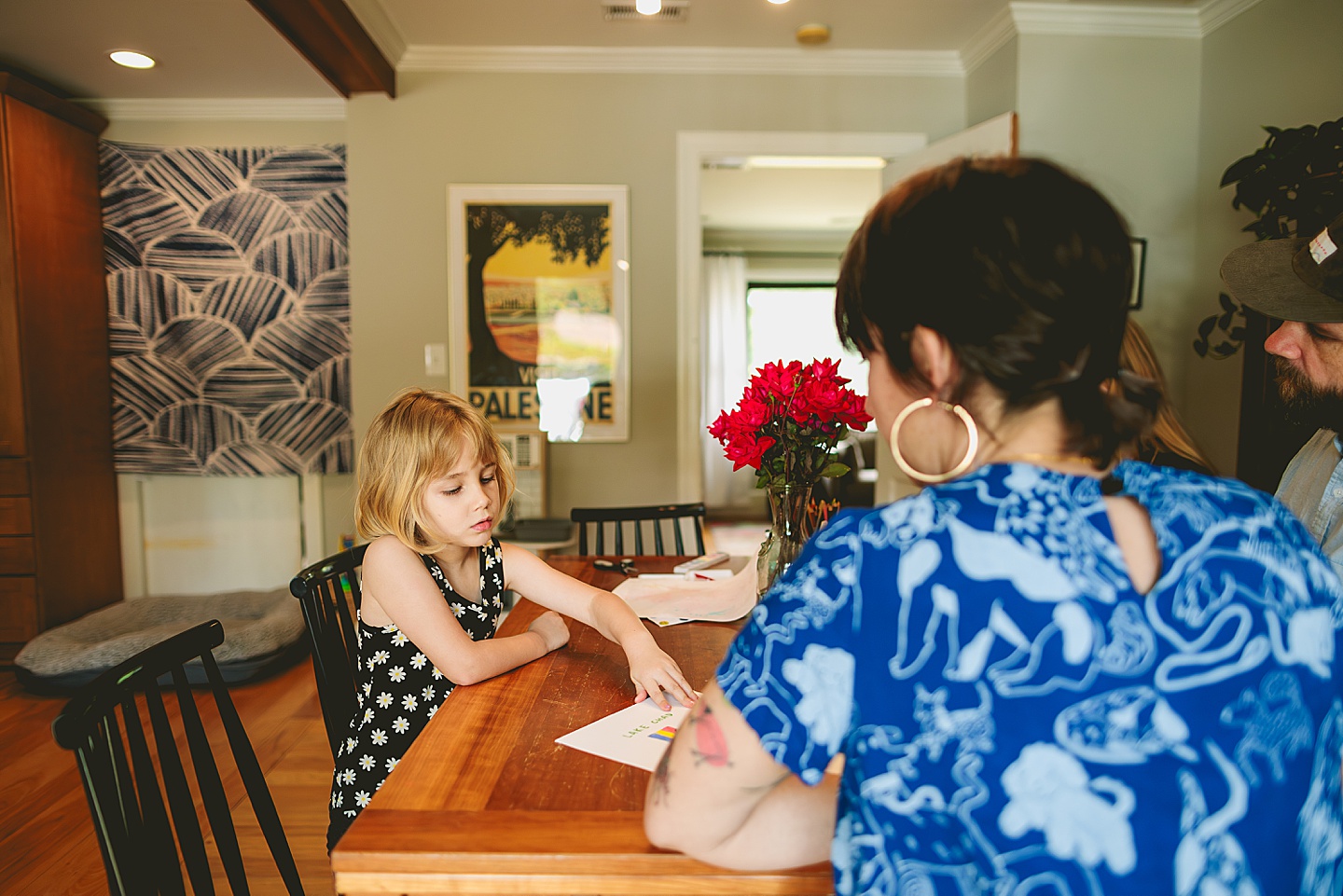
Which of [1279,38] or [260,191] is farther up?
[1279,38]

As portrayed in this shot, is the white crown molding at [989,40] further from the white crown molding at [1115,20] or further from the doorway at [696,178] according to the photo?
the doorway at [696,178]

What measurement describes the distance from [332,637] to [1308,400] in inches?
71.1

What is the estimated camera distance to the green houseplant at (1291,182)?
7.09 feet

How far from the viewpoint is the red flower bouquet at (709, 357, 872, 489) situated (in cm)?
137

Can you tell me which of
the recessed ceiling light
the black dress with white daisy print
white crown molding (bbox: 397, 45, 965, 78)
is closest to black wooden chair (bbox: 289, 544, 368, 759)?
the black dress with white daisy print

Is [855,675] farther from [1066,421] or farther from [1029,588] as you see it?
[1066,421]

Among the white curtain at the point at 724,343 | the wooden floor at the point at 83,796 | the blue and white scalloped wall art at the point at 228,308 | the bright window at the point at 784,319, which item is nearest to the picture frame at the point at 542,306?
the blue and white scalloped wall art at the point at 228,308

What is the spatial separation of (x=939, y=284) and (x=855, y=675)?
0.29m

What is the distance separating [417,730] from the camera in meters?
1.39

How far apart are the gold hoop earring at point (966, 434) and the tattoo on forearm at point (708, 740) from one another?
243 millimetres

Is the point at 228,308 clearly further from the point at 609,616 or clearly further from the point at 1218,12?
the point at 1218,12

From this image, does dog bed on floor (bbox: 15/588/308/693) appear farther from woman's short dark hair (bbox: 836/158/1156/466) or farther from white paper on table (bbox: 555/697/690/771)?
woman's short dark hair (bbox: 836/158/1156/466)

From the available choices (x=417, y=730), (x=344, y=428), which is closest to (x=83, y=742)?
(x=417, y=730)

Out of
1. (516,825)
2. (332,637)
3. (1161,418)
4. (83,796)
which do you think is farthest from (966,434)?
(83,796)
